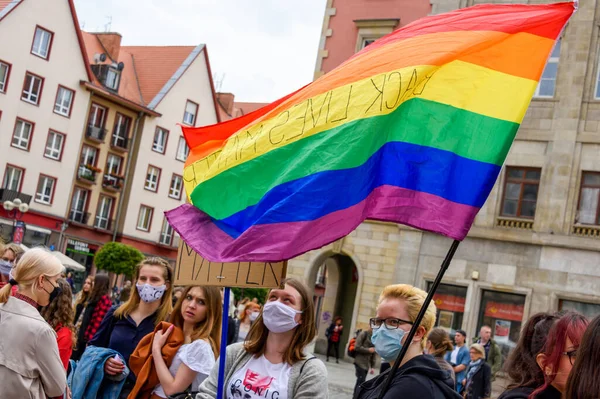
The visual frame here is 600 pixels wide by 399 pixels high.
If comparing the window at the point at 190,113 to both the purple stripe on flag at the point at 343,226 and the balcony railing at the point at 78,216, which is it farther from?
the purple stripe on flag at the point at 343,226

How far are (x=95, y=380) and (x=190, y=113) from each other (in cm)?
5832

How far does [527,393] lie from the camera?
14.3ft

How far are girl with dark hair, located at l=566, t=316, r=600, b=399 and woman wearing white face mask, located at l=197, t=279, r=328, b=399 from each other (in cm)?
215

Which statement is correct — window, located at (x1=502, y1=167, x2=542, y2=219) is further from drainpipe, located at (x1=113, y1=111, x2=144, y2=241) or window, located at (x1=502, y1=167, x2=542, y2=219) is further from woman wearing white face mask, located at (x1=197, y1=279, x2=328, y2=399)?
drainpipe, located at (x1=113, y1=111, x2=144, y2=241)

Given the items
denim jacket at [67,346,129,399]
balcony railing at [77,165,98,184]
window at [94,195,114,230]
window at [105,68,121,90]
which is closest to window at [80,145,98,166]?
balcony railing at [77,165,98,184]

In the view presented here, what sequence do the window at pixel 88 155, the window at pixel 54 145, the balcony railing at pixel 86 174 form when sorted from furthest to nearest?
1. the window at pixel 88 155
2. the balcony railing at pixel 86 174
3. the window at pixel 54 145

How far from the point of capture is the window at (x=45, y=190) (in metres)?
52.2

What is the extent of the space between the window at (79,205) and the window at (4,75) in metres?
9.00

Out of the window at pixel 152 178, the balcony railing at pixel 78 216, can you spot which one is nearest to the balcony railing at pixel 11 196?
the balcony railing at pixel 78 216

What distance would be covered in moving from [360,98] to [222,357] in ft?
5.52

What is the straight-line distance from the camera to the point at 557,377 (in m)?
4.18

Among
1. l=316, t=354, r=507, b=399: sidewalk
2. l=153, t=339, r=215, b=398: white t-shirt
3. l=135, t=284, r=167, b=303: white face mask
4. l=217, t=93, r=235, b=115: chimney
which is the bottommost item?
l=316, t=354, r=507, b=399: sidewalk

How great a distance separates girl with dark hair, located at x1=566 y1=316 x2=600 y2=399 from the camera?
3.22 m

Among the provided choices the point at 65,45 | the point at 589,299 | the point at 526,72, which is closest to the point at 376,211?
the point at 526,72
